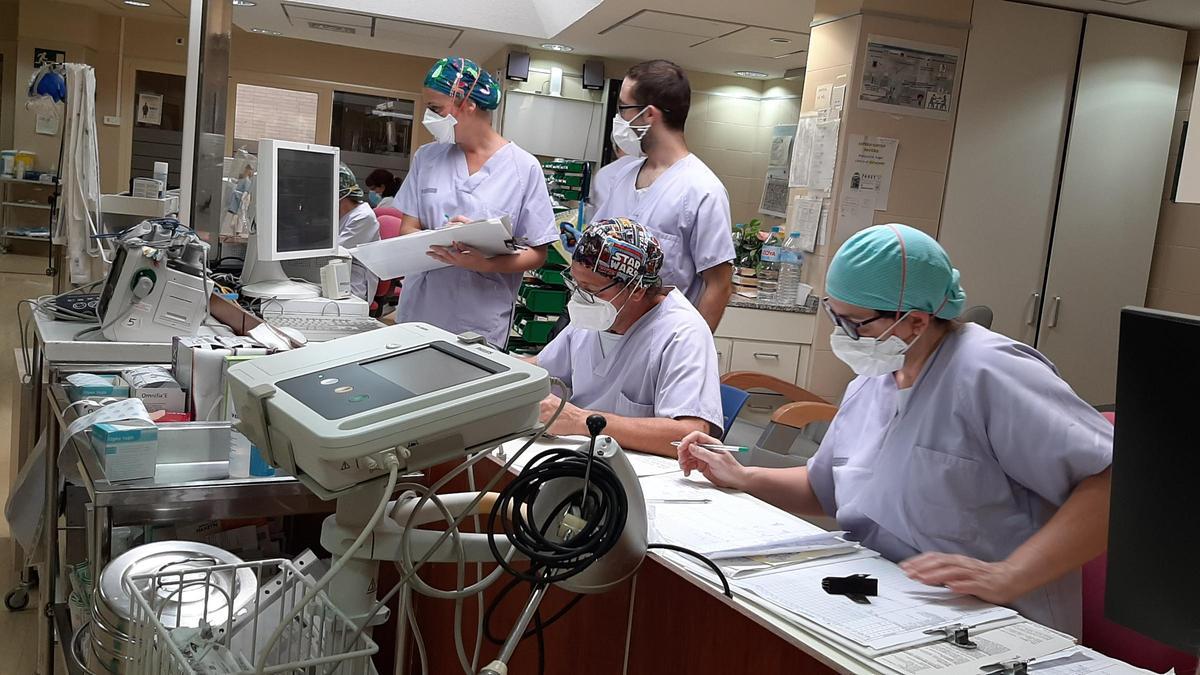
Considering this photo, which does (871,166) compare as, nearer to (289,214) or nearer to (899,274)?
(289,214)

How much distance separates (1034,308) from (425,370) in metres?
4.44

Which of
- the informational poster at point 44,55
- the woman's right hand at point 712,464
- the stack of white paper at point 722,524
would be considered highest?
the informational poster at point 44,55

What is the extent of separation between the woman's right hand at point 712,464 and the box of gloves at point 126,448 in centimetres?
95

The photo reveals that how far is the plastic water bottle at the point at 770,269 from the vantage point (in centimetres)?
480

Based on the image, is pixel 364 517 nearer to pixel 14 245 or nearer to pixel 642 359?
pixel 642 359

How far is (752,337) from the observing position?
455 cm

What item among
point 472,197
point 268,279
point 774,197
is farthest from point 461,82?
point 774,197

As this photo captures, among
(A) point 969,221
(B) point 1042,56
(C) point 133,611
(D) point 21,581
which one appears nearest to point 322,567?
(C) point 133,611

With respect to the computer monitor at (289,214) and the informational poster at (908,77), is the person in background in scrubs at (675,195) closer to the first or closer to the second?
the computer monitor at (289,214)

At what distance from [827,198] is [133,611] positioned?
12.6 ft

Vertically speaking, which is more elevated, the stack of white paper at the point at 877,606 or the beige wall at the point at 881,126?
the beige wall at the point at 881,126

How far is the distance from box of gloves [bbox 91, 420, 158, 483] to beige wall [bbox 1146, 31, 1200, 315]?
4.81 metres

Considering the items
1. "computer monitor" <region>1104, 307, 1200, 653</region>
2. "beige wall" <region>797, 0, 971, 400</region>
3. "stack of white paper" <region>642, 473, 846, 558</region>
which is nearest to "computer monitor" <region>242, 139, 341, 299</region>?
"stack of white paper" <region>642, 473, 846, 558</region>

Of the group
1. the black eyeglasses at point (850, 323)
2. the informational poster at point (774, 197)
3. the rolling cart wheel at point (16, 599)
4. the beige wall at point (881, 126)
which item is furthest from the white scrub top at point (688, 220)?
the informational poster at point (774, 197)
